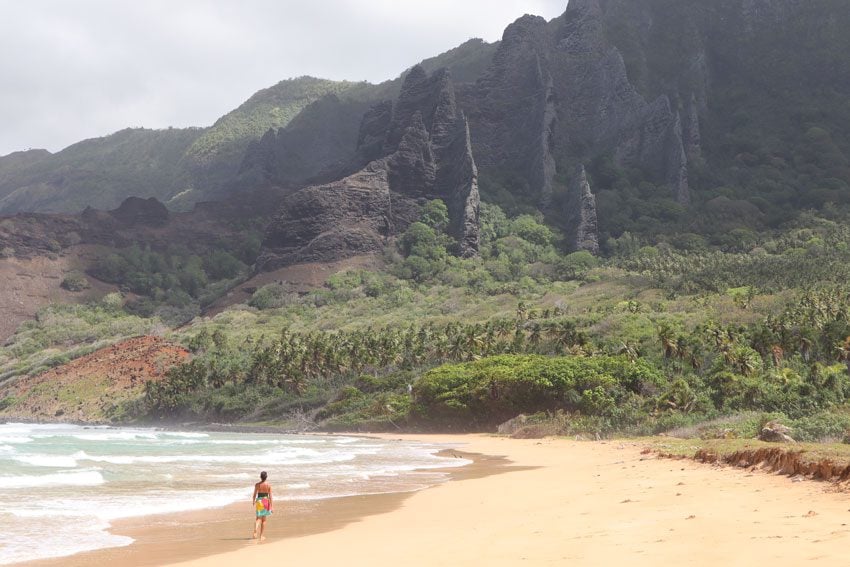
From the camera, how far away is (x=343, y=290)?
169875mm

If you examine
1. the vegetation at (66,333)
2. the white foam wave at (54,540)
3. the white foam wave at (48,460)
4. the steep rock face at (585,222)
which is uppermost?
the steep rock face at (585,222)

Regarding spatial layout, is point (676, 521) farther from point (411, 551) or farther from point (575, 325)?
point (575, 325)

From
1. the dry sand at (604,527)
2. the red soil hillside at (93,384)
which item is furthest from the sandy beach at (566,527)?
the red soil hillside at (93,384)

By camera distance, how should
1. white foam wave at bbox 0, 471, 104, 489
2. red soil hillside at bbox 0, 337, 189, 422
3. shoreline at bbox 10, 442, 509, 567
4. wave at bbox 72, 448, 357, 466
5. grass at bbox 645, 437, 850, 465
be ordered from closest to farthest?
shoreline at bbox 10, 442, 509, 567 → grass at bbox 645, 437, 850, 465 → white foam wave at bbox 0, 471, 104, 489 → wave at bbox 72, 448, 357, 466 → red soil hillside at bbox 0, 337, 189, 422

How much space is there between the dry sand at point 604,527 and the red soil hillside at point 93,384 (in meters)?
103

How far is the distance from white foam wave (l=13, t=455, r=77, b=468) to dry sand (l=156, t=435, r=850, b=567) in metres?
19.5

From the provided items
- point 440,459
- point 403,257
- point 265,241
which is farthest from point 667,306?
point 265,241

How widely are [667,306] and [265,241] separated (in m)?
114

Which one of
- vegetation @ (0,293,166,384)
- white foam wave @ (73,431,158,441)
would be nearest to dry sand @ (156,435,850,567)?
white foam wave @ (73,431,158,441)

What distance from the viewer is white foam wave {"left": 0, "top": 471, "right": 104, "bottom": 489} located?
2916cm

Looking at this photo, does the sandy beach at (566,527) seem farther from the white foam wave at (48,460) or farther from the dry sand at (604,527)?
the white foam wave at (48,460)

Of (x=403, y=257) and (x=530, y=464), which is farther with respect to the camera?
(x=403, y=257)

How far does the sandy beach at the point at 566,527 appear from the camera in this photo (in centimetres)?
1289

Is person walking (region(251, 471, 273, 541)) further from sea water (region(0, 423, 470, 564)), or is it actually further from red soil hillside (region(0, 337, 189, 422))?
red soil hillside (region(0, 337, 189, 422))
